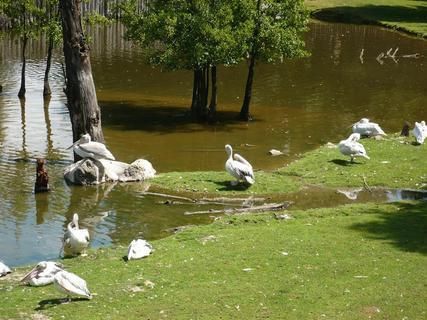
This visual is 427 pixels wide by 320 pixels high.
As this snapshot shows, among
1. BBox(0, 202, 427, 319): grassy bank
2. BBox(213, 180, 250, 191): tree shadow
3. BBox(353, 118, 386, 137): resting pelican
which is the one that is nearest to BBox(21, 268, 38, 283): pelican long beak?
BBox(0, 202, 427, 319): grassy bank

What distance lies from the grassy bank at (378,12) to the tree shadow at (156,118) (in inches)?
1594

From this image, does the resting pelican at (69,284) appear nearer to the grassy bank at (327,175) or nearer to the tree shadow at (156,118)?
the grassy bank at (327,175)

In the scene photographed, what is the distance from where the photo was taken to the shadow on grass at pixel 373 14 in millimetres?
83000

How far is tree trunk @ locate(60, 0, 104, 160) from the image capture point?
2806 cm

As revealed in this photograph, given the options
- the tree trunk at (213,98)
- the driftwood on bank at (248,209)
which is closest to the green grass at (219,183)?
the driftwood on bank at (248,209)

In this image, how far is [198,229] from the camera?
20.4m

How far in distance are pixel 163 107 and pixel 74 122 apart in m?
13.8

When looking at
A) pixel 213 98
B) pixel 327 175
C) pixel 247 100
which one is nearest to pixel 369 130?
pixel 327 175

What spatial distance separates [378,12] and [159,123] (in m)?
54.1

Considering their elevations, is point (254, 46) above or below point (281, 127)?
above

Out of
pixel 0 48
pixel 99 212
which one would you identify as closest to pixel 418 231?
pixel 99 212

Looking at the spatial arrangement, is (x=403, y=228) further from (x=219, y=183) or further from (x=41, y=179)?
(x=41, y=179)

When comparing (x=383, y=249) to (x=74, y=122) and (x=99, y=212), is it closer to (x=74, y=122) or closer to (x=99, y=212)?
(x=99, y=212)

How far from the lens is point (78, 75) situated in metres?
28.7
